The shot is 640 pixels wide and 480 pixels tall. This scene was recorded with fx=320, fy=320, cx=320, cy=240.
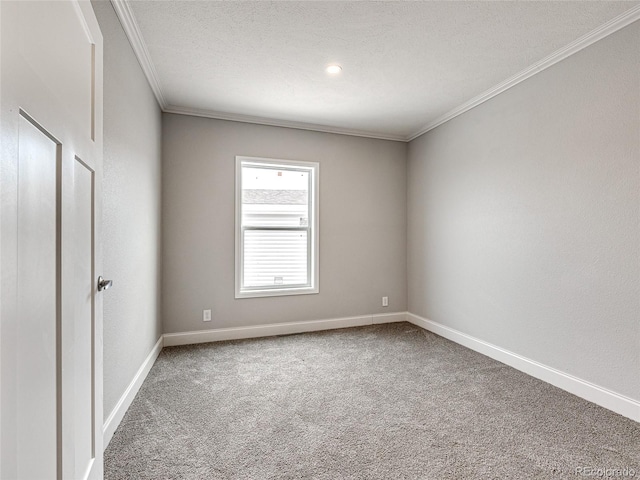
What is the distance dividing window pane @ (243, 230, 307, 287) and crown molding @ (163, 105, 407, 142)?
126cm

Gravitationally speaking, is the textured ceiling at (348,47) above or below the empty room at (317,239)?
above

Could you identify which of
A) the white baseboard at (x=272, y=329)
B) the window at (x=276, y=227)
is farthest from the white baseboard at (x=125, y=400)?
the window at (x=276, y=227)

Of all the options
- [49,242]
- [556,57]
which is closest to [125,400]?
[49,242]

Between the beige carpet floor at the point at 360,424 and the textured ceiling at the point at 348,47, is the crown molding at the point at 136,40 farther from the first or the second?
the beige carpet floor at the point at 360,424

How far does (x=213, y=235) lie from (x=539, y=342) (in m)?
3.21

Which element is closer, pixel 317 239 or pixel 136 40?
pixel 136 40

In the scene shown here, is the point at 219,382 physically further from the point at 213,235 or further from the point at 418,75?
the point at 418,75

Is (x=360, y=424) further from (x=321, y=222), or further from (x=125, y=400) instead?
(x=321, y=222)

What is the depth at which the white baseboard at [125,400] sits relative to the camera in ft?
5.74

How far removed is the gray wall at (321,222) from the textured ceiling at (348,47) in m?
0.45

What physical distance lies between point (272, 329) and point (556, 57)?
11.9 feet

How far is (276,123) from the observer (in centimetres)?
373

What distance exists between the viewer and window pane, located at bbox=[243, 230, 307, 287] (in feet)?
12.3

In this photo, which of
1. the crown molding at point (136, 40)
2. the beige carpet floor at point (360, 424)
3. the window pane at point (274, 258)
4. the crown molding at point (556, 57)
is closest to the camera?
the beige carpet floor at point (360, 424)
